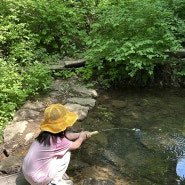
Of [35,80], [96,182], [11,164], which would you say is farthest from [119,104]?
[11,164]

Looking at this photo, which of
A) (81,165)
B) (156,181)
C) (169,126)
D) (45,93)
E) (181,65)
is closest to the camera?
(156,181)

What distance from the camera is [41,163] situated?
3.56 meters

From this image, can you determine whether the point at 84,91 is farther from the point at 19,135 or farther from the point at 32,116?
the point at 19,135

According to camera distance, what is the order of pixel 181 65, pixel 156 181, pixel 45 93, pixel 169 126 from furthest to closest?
pixel 181 65
pixel 45 93
pixel 169 126
pixel 156 181

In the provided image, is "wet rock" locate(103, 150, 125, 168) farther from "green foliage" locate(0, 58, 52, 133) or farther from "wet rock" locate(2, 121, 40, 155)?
"green foliage" locate(0, 58, 52, 133)

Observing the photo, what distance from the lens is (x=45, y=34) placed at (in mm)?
8922

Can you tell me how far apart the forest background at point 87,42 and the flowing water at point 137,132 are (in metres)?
0.66

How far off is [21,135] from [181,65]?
4.29 metres

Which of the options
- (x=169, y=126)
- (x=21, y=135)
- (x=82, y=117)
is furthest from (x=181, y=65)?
(x=21, y=135)

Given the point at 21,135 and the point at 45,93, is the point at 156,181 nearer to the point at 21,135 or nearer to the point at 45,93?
the point at 21,135

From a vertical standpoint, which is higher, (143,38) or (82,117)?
(143,38)

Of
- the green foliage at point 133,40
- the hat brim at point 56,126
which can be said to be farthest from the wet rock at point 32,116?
the hat brim at point 56,126

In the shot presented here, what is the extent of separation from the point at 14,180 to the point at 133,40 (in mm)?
4341

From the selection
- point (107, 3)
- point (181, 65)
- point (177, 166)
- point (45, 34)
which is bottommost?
point (177, 166)
